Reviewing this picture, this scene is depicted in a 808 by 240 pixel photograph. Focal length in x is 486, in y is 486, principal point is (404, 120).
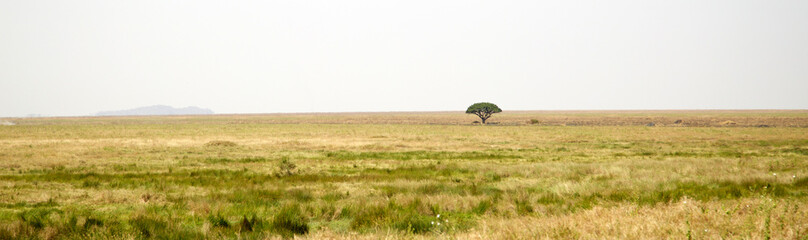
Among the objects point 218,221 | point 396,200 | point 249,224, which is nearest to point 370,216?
point 396,200

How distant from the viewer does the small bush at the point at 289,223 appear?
907 cm

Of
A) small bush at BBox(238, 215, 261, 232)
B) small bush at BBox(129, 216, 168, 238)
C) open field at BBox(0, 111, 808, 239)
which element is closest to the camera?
open field at BBox(0, 111, 808, 239)

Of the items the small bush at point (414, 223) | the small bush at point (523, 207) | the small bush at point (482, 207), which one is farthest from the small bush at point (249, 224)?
the small bush at point (523, 207)

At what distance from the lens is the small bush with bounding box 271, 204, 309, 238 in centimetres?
907

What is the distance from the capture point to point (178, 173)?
20.1 meters

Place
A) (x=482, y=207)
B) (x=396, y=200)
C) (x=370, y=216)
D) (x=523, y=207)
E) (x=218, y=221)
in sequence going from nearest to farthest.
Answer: (x=218, y=221) → (x=370, y=216) → (x=523, y=207) → (x=482, y=207) → (x=396, y=200)

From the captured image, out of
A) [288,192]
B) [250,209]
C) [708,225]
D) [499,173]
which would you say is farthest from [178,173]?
[708,225]

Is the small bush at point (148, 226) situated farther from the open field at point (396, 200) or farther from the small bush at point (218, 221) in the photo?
the small bush at point (218, 221)

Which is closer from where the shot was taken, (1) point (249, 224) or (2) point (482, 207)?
(1) point (249, 224)

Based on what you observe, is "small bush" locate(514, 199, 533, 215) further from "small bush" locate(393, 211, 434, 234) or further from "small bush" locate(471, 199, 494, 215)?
"small bush" locate(393, 211, 434, 234)

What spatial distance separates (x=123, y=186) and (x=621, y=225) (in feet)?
50.4

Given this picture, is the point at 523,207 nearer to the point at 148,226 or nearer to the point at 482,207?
the point at 482,207

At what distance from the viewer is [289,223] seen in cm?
970

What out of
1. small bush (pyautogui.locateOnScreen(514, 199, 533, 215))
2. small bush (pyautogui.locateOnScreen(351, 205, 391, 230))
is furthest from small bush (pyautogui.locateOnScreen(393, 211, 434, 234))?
small bush (pyautogui.locateOnScreen(514, 199, 533, 215))
